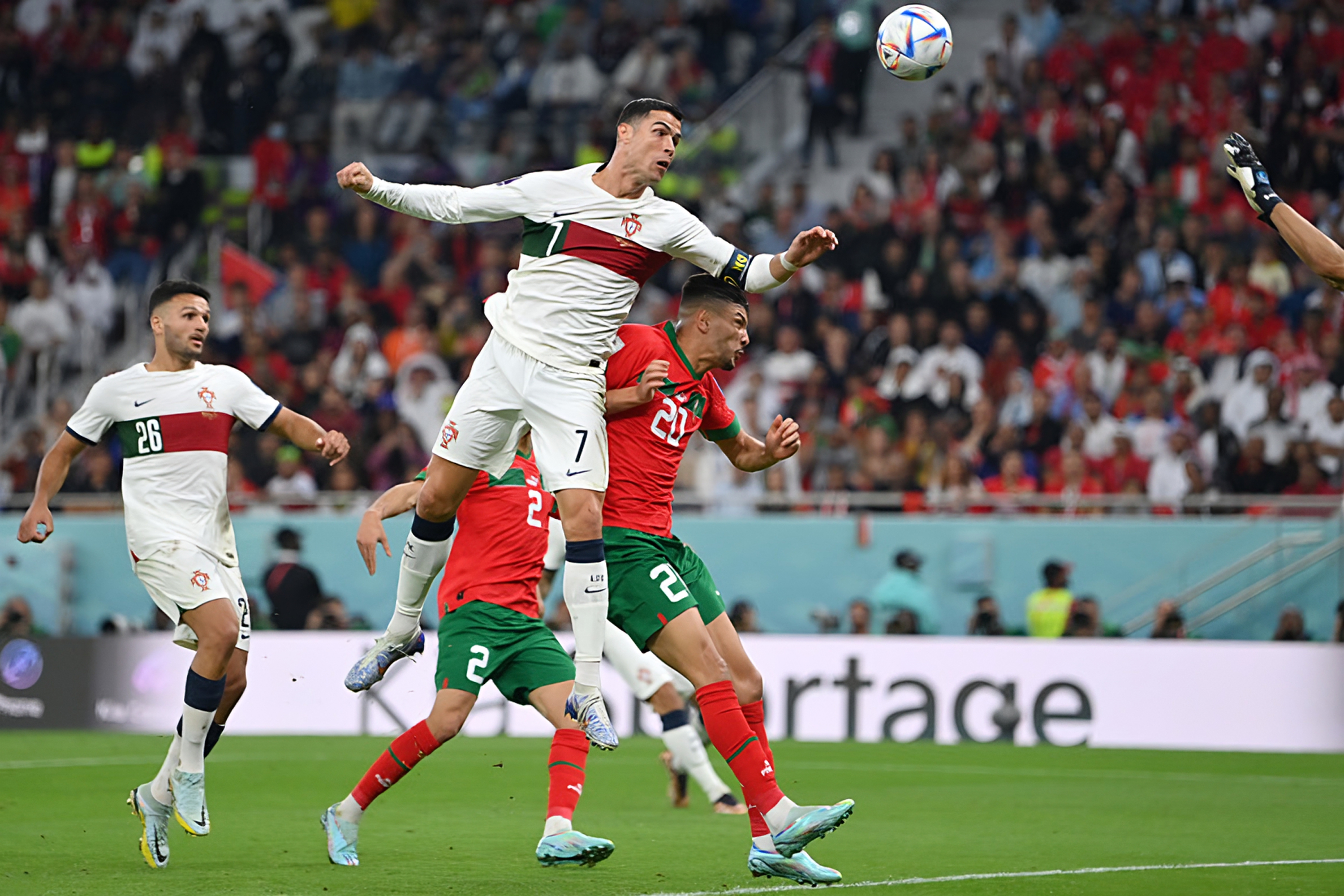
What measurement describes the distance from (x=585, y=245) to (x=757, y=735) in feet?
7.53

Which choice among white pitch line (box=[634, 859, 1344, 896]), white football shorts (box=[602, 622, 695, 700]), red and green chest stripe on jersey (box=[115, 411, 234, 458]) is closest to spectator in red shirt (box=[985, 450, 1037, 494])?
white football shorts (box=[602, 622, 695, 700])

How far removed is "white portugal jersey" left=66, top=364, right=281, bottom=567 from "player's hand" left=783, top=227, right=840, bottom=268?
296cm

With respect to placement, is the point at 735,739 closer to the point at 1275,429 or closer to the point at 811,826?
the point at 811,826

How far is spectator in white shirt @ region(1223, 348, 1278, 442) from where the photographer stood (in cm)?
1708

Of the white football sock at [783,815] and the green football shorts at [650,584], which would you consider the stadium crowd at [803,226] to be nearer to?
the green football shorts at [650,584]

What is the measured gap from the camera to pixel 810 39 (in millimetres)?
22844

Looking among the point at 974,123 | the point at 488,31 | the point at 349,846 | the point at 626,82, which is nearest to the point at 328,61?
the point at 488,31

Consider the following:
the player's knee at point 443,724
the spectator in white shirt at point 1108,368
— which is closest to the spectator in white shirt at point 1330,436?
the spectator in white shirt at point 1108,368

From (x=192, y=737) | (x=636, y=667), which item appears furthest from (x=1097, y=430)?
(x=192, y=737)

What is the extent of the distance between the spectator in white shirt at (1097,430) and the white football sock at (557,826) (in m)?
10.6

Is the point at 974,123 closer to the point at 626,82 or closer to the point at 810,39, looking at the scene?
the point at 810,39

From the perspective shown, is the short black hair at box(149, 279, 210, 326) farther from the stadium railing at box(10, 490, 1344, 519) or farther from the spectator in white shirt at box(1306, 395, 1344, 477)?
the spectator in white shirt at box(1306, 395, 1344, 477)

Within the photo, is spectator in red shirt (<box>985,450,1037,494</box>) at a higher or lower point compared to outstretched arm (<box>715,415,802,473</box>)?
higher

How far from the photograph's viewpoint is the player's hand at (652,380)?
7762mm
